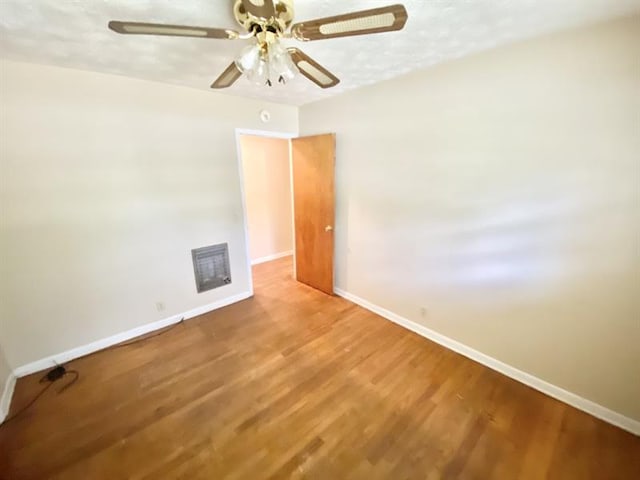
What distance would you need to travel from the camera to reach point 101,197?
2.36m

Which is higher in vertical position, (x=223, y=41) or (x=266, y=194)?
(x=223, y=41)

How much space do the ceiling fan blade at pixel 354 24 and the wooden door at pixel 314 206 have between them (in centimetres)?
194

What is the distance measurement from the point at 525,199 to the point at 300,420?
220cm

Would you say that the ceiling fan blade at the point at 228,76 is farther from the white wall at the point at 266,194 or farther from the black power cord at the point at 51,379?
the white wall at the point at 266,194

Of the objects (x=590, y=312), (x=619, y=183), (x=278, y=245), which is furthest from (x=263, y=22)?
(x=278, y=245)

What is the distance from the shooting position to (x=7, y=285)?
207 centimetres

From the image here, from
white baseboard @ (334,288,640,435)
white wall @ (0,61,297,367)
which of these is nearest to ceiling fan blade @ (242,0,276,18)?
Answer: white wall @ (0,61,297,367)

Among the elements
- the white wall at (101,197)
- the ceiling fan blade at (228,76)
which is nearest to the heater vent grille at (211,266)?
the white wall at (101,197)

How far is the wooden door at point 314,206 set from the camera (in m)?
3.21

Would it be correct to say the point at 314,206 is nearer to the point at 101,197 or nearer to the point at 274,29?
the point at 101,197

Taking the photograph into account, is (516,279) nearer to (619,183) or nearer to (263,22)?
(619,183)

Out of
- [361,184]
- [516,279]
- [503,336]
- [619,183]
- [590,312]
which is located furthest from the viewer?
[361,184]

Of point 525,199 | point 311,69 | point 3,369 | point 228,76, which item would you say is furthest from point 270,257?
point 525,199

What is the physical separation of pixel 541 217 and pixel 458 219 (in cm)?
56
